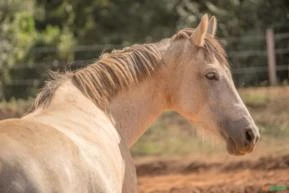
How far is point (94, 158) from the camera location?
4227 millimetres

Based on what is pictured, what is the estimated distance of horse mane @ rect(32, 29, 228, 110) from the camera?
5.00 meters

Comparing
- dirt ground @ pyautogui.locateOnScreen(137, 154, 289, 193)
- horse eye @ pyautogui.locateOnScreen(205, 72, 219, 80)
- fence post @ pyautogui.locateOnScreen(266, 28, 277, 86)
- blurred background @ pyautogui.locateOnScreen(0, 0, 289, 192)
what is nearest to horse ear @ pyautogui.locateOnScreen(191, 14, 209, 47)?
horse eye @ pyautogui.locateOnScreen(205, 72, 219, 80)

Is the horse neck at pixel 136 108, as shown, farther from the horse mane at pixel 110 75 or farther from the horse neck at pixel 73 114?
the horse neck at pixel 73 114

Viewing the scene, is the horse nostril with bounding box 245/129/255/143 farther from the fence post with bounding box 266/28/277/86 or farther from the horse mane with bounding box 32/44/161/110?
the fence post with bounding box 266/28/277/86

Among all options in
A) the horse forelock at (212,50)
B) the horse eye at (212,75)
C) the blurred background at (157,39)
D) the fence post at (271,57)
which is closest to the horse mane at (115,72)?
the horse forelock at (212,50)

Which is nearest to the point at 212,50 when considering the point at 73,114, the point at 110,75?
the point at 110,75

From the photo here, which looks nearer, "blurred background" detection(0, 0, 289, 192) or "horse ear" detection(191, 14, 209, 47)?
"horse ear" detection(191, 14, 209, 47)

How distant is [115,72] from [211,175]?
6.16 meters

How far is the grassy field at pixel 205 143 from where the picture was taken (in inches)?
529

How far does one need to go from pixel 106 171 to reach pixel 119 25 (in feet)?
79.6

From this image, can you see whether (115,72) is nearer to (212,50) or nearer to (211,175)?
(212,50)

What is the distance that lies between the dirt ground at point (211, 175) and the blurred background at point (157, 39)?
39 millimetres

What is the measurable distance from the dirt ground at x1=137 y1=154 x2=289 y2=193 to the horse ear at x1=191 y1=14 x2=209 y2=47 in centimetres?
327

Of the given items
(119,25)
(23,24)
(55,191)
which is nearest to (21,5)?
(23,24)
